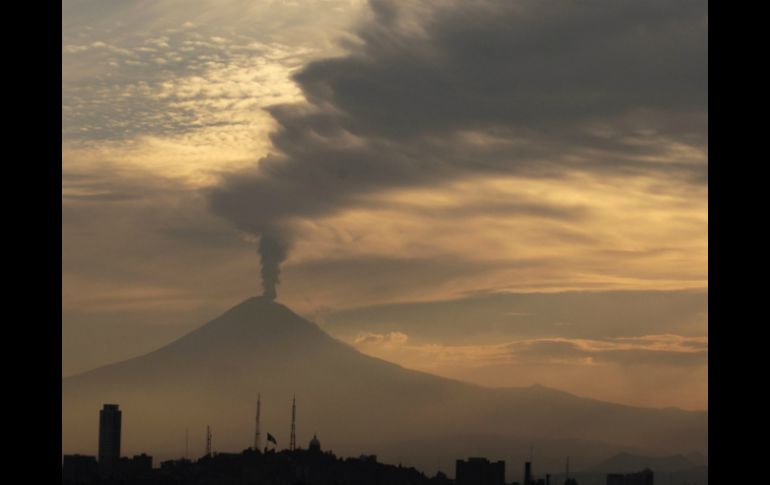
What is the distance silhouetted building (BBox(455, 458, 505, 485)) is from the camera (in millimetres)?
151000

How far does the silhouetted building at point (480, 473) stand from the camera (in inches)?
5945

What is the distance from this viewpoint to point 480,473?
15362cm
